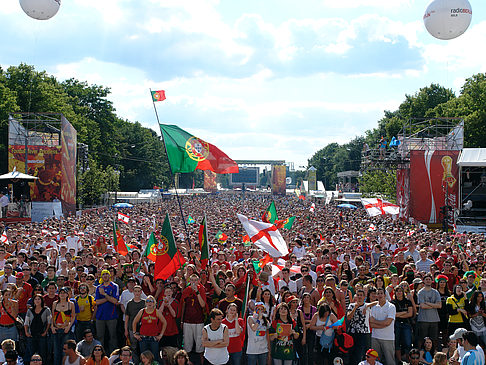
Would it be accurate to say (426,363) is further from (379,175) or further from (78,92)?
(78,92)

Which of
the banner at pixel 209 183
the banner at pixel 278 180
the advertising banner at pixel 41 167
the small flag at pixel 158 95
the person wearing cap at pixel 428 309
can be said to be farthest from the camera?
the banner at pixel 209 183

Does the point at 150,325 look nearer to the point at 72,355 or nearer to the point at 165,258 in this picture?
the point at 72,355

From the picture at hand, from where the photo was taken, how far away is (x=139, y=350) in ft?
29.6

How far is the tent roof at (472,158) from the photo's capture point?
32062 mm

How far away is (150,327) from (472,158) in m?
28.1

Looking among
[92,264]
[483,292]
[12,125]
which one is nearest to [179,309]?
[92,264]

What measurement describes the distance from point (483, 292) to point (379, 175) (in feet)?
155

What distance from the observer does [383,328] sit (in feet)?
28.3

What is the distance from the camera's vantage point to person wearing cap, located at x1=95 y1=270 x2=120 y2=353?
935 cm

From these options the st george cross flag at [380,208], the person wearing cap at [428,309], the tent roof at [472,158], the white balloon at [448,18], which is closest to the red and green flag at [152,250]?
the person wearing cap at [428,309]

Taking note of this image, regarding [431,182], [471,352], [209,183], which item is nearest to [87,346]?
[471,352]

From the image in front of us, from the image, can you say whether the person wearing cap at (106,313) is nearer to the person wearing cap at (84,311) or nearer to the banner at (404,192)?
the person wearing cap at (84,311)

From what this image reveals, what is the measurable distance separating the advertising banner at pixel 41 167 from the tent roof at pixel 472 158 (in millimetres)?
24777

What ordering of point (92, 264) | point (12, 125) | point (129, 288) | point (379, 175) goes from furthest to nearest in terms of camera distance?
1. point (379, 175)
2. point (12, 125)
3. point (92, 264)
4. point (129, 288)
